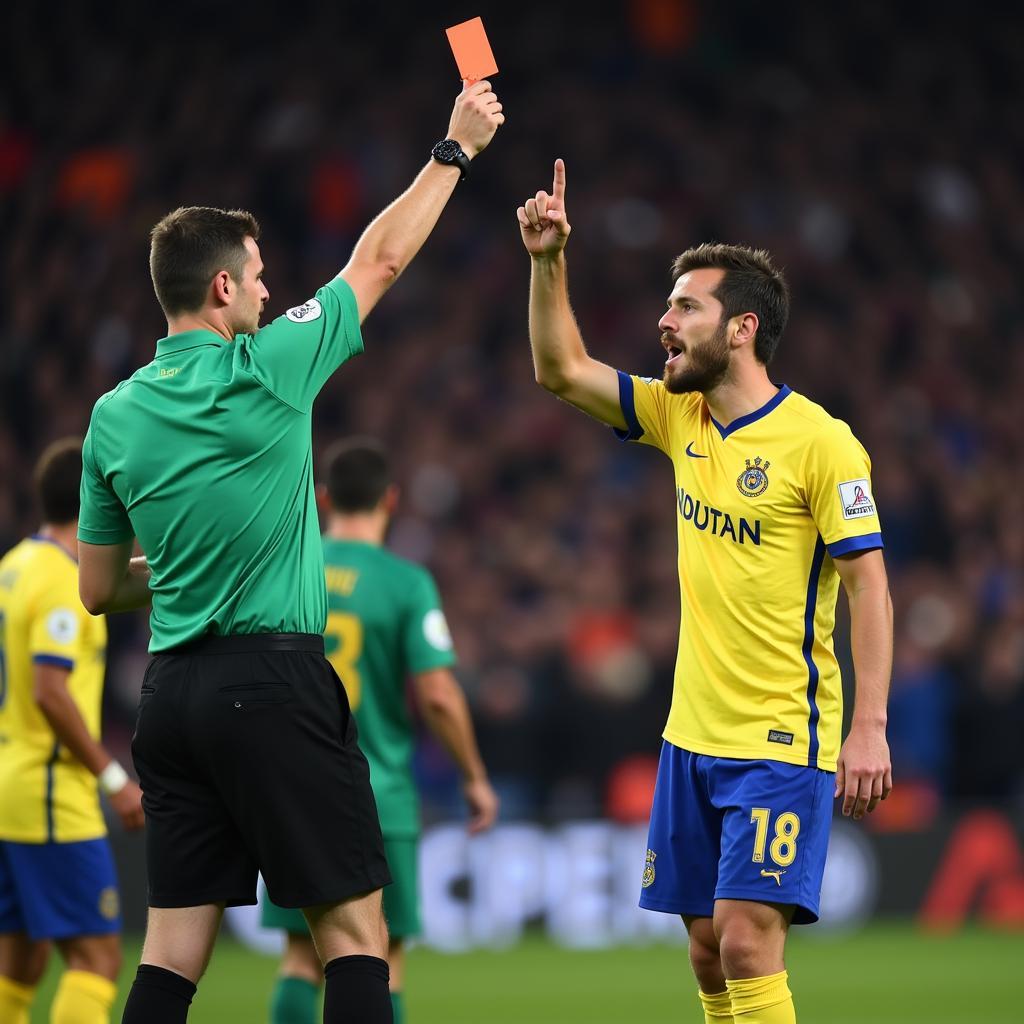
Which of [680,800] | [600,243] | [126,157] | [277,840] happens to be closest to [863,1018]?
[680,800]

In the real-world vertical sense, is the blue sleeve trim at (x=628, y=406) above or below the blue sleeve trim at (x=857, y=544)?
above

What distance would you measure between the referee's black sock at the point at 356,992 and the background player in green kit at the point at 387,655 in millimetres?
2065

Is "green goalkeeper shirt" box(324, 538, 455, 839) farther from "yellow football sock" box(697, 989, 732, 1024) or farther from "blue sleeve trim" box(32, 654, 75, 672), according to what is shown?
"yellow football sock" box(697, 989, 732, 1024)

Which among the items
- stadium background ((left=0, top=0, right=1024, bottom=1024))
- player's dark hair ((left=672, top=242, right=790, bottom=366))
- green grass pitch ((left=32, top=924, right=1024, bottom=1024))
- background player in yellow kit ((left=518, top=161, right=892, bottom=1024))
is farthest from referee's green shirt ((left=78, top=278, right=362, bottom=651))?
stadium background ((left=0, top=0, right=1024, bottom=1024))

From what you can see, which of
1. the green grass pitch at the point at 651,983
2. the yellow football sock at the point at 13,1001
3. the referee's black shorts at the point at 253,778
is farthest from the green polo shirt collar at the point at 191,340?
the green grass pitch at the point at 651,983

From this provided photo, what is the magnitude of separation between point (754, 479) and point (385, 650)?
1901 millimetres

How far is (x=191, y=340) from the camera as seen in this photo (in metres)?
4.25

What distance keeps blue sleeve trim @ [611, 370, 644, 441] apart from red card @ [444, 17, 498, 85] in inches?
42.0

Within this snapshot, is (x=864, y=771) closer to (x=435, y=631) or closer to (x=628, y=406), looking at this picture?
(x=628, y=406)

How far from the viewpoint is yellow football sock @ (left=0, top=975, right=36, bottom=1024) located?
589 centimetres

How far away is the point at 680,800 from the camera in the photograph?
488cm

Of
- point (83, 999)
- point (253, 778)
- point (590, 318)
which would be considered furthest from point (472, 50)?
point (590, 318)

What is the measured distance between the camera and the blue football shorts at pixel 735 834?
4.65 meters

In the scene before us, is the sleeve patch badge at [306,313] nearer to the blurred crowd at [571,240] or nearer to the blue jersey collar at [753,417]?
the blue jersey collar at [753,417]
